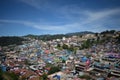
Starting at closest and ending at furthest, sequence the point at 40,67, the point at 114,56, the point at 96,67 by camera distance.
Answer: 1. the point at 96,67
2. the point at 40,67
3. the point at 114,56

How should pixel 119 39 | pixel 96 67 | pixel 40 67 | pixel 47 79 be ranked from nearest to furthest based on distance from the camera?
pixel 47 79 → pixel 96 67 → pixel 40 67 → pixel 119 39

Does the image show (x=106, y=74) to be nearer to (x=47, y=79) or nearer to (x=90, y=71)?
(x=90, y=71)

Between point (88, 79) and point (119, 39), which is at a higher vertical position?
point (119, 39)

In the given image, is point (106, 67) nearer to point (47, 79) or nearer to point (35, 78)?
point (47, 79)

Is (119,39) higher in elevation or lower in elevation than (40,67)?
higher

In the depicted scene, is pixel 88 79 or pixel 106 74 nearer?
pixel 88 79

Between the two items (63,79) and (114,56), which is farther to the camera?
(114,56)

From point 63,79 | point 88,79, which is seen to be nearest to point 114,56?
point 88,79

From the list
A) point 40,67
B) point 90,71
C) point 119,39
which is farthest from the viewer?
point 119,39

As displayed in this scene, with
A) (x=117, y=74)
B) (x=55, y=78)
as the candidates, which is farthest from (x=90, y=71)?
(x=55, y=78)
